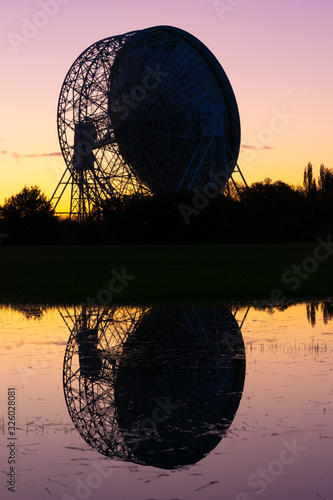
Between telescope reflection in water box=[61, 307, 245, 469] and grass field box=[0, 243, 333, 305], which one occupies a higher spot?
grass field box=[0, 243, 333, 305]

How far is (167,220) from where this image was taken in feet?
275

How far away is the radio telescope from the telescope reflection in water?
2721 inches

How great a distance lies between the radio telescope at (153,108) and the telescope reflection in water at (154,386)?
69.1 m

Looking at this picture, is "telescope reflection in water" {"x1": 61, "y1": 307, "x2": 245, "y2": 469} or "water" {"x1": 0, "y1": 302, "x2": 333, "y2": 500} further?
"telescope reflection in water" {"x1": 61, "y1": 307, "x2": 245, "y2": 469}

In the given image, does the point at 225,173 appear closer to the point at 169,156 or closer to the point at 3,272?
the point at 169,156

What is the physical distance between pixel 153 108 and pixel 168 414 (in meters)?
78.7

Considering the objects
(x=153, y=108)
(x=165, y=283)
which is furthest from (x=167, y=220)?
(x=165, y=283)

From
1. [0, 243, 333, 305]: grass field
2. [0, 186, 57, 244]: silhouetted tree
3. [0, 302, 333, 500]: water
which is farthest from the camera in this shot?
[0, 186, 57, 244]: silhouetted tree

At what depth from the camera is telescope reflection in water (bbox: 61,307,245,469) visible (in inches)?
291

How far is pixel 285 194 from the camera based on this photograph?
389 feet

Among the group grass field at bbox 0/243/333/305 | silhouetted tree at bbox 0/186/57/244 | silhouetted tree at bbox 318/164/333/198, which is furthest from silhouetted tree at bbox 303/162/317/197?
grass field at bbox 0/243/333/305

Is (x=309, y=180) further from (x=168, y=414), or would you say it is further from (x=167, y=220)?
(x=168, y=414)

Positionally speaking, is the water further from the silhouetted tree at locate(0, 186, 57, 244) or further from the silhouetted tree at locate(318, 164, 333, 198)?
the silhouetted tree at locate(318, 164, 333, 198)

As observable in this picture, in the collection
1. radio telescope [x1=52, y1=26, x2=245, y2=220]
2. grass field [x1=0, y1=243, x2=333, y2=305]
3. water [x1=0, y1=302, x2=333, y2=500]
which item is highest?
radio telescope [x1=52, y1=26, x2=245, y2=220]
